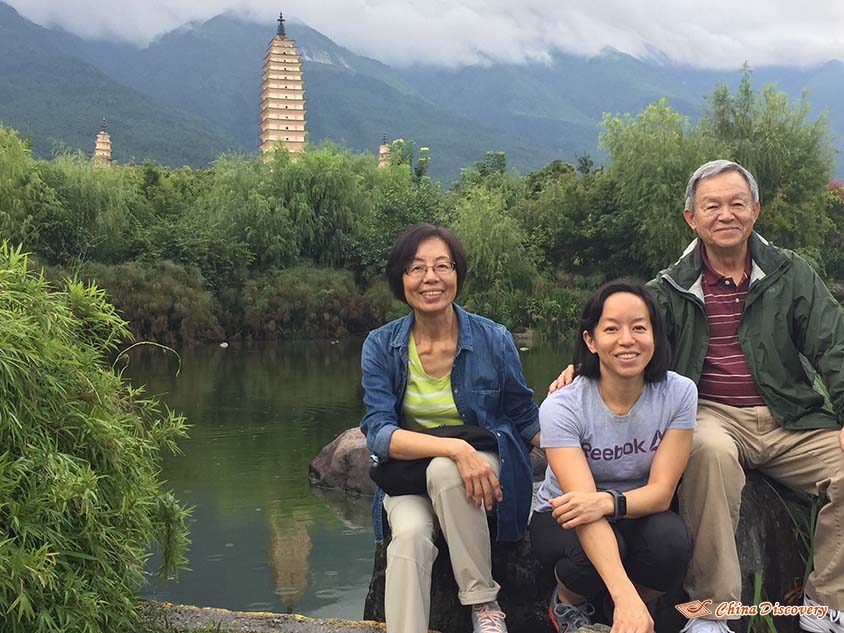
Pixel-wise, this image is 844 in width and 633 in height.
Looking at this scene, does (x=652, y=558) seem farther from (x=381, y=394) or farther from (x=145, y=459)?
(x=145, y=459)

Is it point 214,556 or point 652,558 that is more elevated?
point 652,558

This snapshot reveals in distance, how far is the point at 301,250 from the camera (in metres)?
22.1

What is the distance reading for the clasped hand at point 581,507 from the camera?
2270 mm

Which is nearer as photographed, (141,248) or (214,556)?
(214,556)

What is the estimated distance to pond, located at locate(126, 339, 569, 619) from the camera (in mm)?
4617

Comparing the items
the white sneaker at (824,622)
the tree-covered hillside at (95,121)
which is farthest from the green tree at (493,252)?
the tree-covered hillside at (95,121)

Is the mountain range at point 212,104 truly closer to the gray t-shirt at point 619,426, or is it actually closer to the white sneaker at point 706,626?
the gray t-shirt at point 619,426

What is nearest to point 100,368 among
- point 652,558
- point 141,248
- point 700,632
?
point 652,558

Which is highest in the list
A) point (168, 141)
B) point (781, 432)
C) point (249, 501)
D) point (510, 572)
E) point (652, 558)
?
point (168, 141)

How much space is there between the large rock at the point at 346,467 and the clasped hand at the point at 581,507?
14.5ft

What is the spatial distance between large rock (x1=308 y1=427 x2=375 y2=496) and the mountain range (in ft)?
189

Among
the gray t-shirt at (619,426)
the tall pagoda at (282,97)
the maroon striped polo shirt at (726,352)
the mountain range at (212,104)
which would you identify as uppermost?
the mountain range at (212,104)

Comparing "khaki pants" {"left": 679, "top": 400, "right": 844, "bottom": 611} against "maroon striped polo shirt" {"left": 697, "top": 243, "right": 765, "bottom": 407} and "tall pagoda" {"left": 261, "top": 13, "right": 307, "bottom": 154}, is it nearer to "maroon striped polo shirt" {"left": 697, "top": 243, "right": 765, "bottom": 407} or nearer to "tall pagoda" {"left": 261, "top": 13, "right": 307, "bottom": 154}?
"maroon striped polo shirt" {"left": 697, "top": 243, "right": 765, "bottom": 407}

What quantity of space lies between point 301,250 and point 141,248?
3.70m
